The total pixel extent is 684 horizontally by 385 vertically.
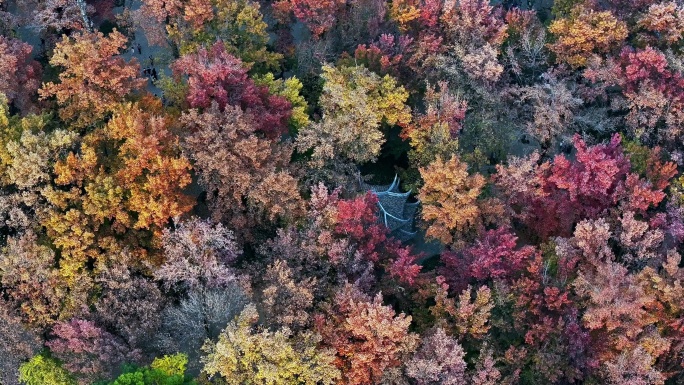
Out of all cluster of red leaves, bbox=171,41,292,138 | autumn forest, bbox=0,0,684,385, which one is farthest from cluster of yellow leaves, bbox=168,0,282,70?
cluster of red leaves, bbox=171,41,292,138

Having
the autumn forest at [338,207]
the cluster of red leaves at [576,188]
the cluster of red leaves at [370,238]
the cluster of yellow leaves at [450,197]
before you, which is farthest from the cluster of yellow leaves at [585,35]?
the cluster of red leaves at [370,238]

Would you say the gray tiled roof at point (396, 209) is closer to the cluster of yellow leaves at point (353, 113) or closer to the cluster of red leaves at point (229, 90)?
the cluster of yellow leaves at point (353, 113)

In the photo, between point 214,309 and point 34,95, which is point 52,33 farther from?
point 214,309

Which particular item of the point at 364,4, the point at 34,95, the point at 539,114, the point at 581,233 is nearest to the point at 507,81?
the point at 539,114

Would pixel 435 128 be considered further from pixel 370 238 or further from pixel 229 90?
pixel 229 90

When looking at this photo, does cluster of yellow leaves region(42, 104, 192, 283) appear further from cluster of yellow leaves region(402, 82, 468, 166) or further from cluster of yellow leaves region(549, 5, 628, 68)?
cluster of yellow leaves region(549, 5, 628, 68)

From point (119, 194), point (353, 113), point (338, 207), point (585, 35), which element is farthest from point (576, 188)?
point (119, 194)

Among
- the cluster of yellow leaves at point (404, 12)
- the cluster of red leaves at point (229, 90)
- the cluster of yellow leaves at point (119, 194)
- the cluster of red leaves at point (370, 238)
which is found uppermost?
the cluster of yellow leaves at point (404, 12)
